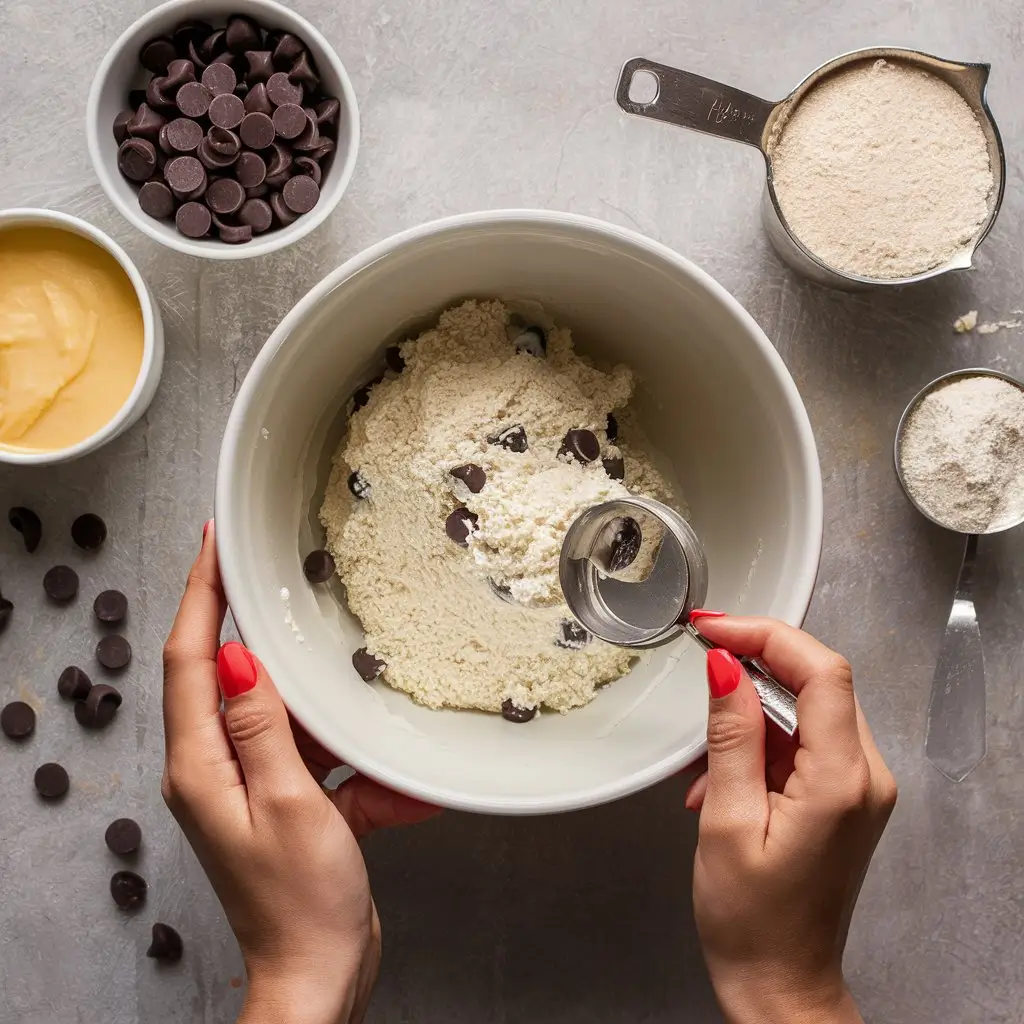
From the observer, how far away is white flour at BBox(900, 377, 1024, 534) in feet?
4.76

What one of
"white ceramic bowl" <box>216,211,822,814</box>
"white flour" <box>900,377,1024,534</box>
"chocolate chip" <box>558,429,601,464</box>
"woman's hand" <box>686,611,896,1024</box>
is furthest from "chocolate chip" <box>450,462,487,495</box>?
"white flour" <box>900,377,1024,534</box>

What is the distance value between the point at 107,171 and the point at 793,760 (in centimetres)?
123

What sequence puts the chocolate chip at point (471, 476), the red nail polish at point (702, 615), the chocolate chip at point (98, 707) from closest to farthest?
1. the red nail polish at point (702, 615)
2. the chocolate chip at point (471, 476)
3. the chocolate chip at point (98, 707)

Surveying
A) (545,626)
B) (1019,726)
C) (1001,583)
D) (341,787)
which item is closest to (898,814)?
(1019,726)

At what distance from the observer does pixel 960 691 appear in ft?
5.07

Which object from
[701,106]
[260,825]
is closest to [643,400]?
[701,106]

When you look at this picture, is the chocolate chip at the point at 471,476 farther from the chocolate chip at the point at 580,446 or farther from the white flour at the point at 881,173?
the white flour at the point at 881,173

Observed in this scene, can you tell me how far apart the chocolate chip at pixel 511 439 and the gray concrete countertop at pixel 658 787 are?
0.42m

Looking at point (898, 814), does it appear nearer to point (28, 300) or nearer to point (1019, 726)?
Answer: point (1019, 726)

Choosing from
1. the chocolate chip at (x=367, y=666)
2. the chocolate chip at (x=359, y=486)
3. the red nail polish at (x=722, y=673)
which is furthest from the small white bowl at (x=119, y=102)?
the red nail polish at (x=722, y=673)

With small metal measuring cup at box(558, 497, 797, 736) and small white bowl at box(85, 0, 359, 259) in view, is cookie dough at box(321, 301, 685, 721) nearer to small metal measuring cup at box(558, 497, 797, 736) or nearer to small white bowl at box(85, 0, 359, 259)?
small metal measuring cup at box(558, 497, 797, 736)

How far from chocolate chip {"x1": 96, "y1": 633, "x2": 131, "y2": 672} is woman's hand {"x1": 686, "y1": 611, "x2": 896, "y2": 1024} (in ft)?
2.93

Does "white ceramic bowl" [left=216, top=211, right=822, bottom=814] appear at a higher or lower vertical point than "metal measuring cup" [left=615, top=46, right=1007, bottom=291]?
lower

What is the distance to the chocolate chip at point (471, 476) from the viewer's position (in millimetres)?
1292
